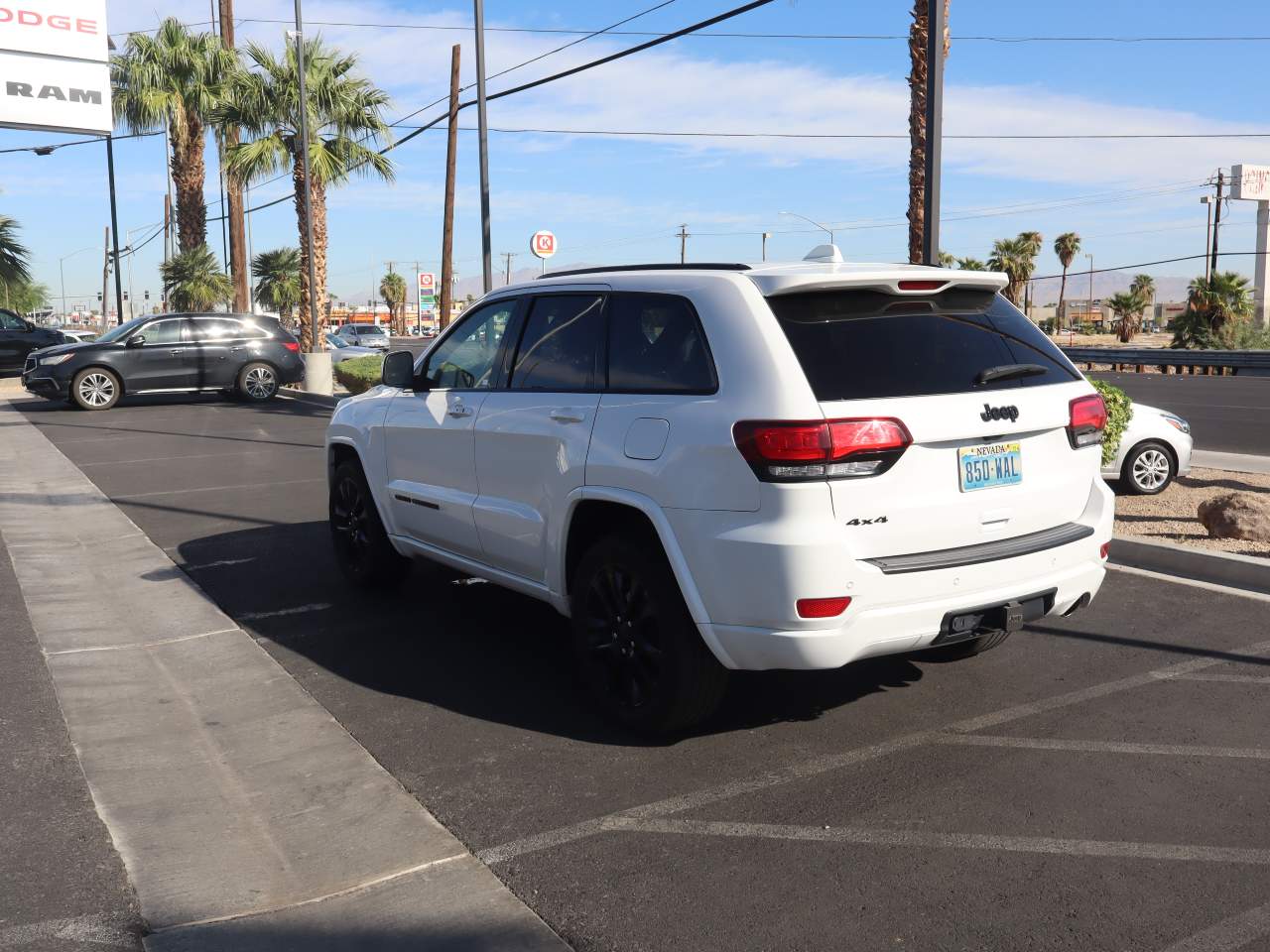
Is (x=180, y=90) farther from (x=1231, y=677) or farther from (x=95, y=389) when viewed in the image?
(x=1231, y=677)

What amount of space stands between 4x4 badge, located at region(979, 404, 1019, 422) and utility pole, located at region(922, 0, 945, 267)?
20.6ft

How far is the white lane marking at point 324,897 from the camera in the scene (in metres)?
3.42

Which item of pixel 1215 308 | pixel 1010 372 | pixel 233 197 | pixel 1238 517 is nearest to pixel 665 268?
pixel 1010 372

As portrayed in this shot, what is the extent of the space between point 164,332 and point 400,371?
16.9 meters

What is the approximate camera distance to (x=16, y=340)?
2978 cm

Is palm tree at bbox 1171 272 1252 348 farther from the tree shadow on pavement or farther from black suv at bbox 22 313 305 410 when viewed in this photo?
the tree shadow on pavement

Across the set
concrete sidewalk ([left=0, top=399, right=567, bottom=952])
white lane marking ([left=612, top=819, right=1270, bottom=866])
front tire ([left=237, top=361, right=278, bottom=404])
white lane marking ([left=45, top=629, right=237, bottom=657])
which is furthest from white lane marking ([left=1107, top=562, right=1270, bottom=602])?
front tire ([left=237, top=361, right=278, bottom=404])

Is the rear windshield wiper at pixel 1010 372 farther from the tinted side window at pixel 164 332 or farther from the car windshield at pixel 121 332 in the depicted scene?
the car windshield at pixel 121 332

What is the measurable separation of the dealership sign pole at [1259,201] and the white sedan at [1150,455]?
62583mm

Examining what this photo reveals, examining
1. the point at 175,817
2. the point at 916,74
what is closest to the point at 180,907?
the point at 175,817

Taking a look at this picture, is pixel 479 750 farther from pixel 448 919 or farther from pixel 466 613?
pixel 466 613

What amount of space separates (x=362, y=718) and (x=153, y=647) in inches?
70.7

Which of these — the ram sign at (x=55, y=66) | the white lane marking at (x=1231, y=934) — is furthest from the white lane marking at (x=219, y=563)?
the ram sign at (x=55, y=66)

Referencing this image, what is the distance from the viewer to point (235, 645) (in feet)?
20.3
